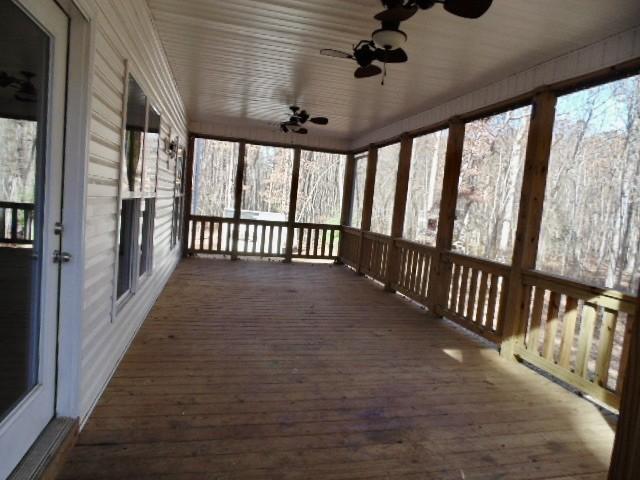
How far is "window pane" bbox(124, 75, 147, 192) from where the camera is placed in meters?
3.04

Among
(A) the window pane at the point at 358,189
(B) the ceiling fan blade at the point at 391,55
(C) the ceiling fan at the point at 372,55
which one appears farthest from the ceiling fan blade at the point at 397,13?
(A) the window pane at the point at 358,189

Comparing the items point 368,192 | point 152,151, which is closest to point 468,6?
point 152,151

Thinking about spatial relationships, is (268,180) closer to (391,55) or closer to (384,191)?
(384,191)

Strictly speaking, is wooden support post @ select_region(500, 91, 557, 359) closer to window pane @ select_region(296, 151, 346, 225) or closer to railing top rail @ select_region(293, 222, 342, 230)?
railing top rail @ select_region(293, 222, 342, 230)

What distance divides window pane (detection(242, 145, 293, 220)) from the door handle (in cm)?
760

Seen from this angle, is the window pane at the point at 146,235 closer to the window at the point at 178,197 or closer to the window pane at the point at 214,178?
the window at the point at 178,197

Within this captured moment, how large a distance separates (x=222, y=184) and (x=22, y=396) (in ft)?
25.9

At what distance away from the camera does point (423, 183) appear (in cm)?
721

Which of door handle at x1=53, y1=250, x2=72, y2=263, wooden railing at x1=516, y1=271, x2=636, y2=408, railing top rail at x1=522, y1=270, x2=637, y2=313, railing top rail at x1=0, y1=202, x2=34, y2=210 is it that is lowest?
wooden railing at x1=516, y1=271, x2=636, y2=408

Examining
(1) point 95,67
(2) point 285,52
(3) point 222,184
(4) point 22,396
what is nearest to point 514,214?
(2) point 285,52

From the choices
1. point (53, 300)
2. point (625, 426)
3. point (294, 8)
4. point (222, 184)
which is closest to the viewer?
point (625, 426)

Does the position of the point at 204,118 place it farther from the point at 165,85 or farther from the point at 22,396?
the point at 22,396

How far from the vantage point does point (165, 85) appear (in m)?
4.60

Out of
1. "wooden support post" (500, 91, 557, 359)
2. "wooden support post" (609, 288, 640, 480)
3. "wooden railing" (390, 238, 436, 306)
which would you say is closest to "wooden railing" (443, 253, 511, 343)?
"wooden support post" (500, 91, 557, 359)
